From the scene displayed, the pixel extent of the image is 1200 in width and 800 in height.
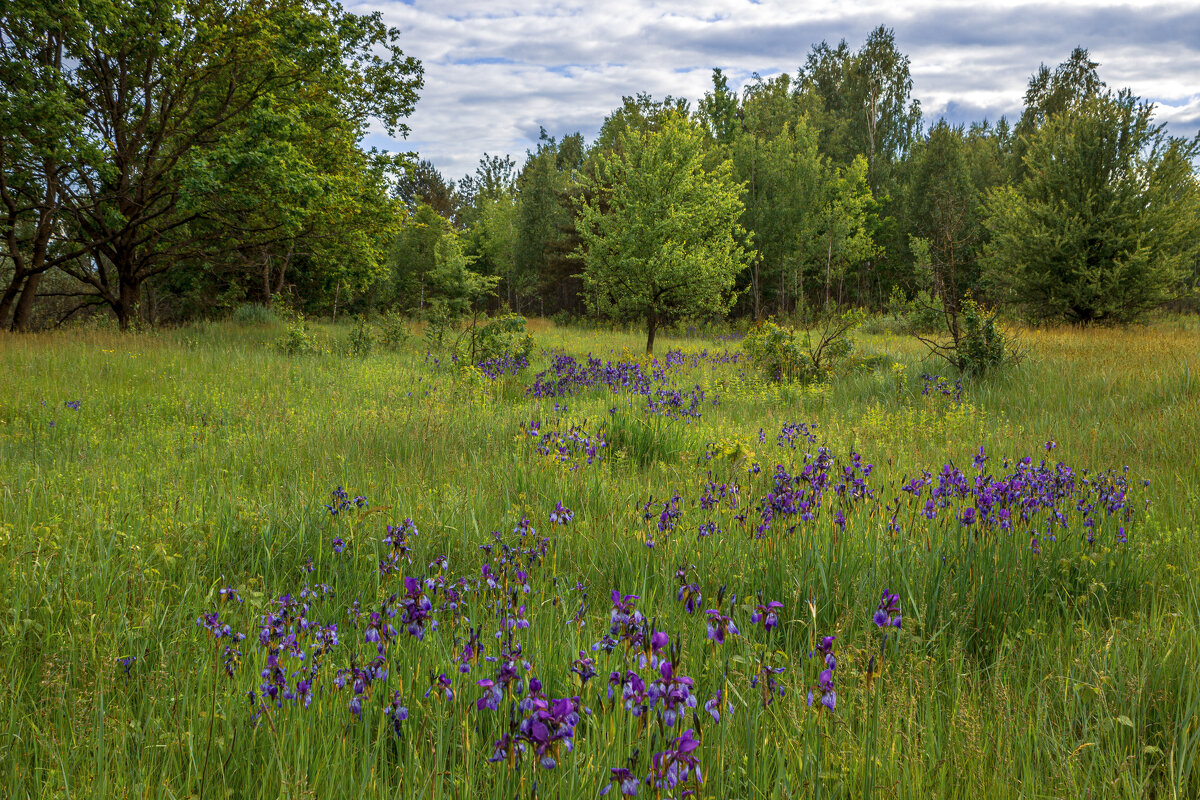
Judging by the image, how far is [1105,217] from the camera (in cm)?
1666

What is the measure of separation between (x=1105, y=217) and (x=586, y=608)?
20.8 metres

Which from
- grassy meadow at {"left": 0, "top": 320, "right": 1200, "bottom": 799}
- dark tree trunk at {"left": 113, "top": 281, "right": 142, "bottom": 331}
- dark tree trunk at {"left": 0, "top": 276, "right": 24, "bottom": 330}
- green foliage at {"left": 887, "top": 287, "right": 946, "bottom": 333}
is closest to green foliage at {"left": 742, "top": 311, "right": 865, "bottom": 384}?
green foliage at {"left": 887, "top": 287, "right": 946, "bottom": 333}

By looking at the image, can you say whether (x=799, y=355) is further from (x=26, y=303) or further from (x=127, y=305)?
(x=26, y=303)

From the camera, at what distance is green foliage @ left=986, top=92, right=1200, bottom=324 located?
16344 millimetres

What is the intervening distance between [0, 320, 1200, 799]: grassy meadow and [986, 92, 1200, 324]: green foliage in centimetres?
1296

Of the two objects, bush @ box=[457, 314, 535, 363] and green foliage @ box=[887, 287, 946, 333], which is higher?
green foliage @ box=[887, 287, 946, 333]

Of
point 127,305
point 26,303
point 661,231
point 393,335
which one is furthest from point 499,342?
point 26,303

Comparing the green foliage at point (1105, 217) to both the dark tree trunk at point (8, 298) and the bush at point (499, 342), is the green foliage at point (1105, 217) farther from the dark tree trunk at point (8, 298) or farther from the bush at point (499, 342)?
the dark tree trunk at point (8, 298)

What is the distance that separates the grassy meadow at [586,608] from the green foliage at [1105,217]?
42.5 feet

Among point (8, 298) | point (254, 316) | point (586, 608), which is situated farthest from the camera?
point (254, 316)

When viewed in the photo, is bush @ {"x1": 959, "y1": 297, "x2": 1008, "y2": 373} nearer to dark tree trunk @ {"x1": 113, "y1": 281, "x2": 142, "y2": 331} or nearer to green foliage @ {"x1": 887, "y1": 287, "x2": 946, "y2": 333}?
green foliage @ {"x1": 887, "y1": 287, "x2": 946, "y2": 333}

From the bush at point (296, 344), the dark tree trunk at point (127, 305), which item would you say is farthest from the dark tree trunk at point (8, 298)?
the bush at point (296, 344)

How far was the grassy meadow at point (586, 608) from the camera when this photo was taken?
170cm

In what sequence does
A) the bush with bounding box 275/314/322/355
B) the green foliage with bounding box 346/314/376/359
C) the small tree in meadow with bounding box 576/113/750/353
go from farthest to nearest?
the small tree in meadow with bounding box 576/113/750/353, the green foliage with bounding box 346/314/376/359, the bush with bounding box 275/314/322/355
